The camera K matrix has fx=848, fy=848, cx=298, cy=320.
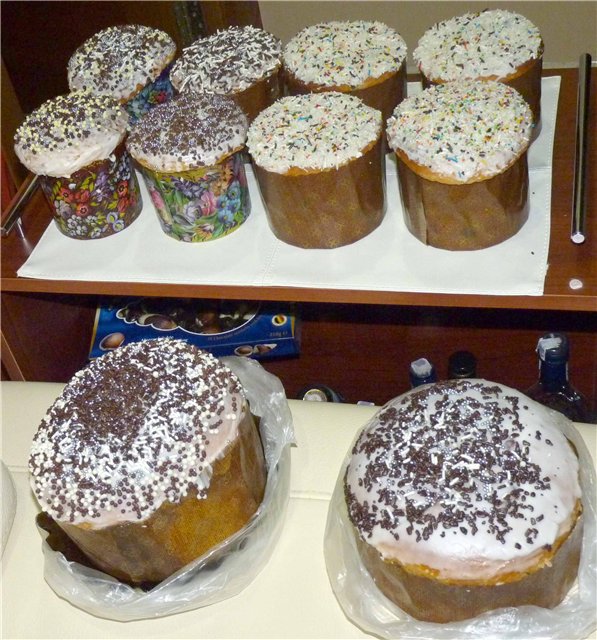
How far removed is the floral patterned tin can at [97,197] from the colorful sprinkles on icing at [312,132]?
9.2 inches

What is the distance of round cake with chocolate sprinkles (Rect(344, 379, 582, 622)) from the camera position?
979mm

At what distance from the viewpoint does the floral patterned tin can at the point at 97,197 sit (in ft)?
4.34

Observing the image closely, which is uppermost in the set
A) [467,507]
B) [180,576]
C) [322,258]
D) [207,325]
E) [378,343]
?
[322,258]

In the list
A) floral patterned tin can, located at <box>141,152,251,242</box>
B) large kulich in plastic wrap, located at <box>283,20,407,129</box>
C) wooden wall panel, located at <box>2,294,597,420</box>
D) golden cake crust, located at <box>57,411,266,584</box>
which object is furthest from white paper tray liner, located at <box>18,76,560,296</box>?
wooden wall panel, located at <box>2,294,597,420</box>

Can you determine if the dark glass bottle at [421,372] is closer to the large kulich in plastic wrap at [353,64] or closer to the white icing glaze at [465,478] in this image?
the white icing glaze at [465,478]

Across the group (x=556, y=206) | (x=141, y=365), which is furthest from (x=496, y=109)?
(x=141, y=365)

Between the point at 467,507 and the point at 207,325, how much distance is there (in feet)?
2.90

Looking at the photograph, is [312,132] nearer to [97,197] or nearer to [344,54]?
[344,54]

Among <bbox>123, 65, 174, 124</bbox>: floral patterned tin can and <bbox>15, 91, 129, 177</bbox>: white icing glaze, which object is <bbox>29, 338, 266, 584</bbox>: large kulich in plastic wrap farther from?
<bbox>123, 65, 174, 124</bbox>: floral patterned tin can

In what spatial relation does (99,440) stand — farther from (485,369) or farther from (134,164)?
(485,369)

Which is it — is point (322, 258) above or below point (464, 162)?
below

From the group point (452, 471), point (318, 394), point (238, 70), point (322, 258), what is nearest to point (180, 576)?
point (452, 471)

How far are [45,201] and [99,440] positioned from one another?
59 cm

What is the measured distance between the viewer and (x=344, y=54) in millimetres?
1377
